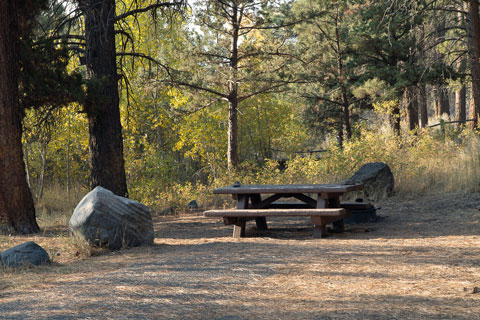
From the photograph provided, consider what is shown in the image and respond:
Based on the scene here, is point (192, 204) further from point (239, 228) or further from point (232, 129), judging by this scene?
point (239, 228)

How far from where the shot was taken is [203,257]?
5543 mm

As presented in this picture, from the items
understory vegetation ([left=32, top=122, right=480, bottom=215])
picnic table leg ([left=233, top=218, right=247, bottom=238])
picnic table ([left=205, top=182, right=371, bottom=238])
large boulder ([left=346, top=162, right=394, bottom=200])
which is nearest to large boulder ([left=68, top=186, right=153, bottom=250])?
picnic table ([left=205, top=182, right=371, bottom=238])

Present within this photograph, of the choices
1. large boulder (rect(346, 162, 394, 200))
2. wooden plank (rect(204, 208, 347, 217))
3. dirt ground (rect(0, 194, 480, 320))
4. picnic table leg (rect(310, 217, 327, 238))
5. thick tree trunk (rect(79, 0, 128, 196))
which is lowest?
dirt ground (rect(0, 194, 480, 320))

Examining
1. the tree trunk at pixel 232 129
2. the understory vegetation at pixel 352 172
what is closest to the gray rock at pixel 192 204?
the understory vegetation at pixel 352 172

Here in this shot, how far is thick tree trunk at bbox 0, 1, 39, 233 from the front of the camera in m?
7.78

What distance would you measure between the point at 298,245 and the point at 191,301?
2733mm

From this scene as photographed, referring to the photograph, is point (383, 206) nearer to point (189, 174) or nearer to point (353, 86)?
point (353, 86)

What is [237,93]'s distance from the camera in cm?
1608

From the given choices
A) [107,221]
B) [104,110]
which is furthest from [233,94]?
[107,221]

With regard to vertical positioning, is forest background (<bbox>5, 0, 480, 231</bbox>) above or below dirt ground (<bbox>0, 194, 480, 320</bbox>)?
above

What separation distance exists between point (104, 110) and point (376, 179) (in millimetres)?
5835

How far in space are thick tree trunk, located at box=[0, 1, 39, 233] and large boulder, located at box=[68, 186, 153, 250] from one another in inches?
79.0

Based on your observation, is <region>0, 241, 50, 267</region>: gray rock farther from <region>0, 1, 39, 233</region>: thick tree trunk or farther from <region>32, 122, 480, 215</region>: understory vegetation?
<region>32, 122, 480, 215</region>: understory vegetation

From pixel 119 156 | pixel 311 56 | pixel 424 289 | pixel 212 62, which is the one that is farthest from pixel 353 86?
pixel 424 289
